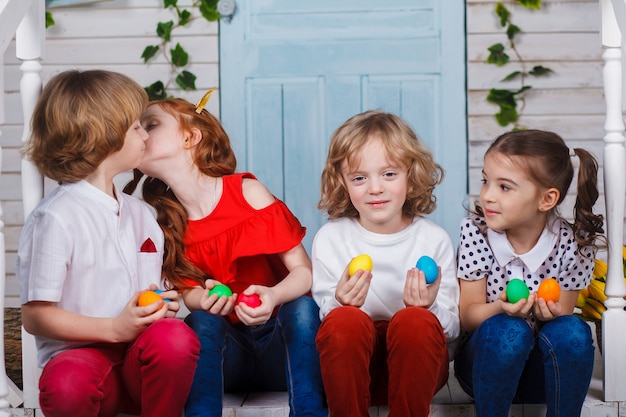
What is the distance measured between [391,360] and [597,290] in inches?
36.3

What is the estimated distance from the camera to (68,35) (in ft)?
13.2

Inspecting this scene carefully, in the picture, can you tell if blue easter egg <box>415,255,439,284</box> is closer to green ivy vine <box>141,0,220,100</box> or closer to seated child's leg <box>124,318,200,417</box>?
seated child's leg <box>124,318,200,417</box>

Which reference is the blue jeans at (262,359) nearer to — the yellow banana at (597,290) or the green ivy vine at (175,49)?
the yellow banana at (597,290)

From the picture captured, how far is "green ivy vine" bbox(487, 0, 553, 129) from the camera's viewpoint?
3.90 m

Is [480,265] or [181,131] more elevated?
[181,131]

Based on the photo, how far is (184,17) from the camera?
3945 millimetres

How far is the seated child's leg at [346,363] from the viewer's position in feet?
6.49

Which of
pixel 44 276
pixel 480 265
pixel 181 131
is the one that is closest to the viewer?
pixel 44 276

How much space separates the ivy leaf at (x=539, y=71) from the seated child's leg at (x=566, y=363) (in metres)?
2.10

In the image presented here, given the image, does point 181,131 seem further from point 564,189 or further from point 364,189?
point 564,189

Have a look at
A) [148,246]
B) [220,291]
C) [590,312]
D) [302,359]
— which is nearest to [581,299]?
[590,312]

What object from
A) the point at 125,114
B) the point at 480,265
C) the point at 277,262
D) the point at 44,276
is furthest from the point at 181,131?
the point at 480,265

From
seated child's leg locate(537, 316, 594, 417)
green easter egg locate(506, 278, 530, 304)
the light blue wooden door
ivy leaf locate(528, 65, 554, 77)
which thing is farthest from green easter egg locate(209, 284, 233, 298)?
ivy leaf locate(528, 65, 554, 77)

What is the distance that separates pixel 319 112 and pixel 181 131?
1562 millimetres
